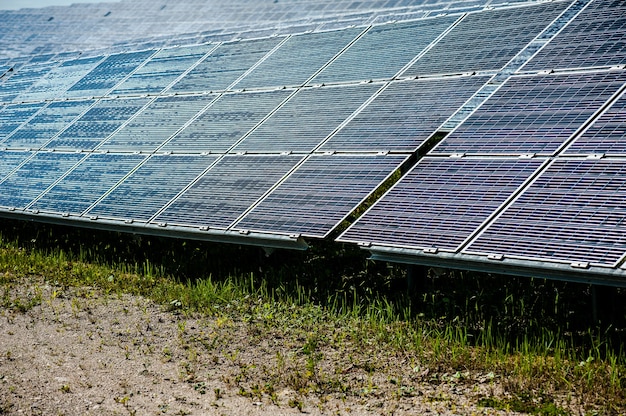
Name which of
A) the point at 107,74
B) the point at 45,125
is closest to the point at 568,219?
the point at 45,125

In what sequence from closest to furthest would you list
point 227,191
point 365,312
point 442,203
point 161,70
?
1. point 442,203
2. point 365,312
3. point 227,191
4. point 161,70

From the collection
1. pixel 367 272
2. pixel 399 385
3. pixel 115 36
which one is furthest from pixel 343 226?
pixel 115 36

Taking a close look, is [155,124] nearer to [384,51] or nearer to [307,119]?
[307,119]

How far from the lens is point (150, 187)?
13.6 metres

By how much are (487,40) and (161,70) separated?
7.68 metres

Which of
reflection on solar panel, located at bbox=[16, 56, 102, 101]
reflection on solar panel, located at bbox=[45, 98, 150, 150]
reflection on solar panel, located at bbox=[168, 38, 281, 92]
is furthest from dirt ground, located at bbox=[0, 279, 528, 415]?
reflection on solar panel, located at bbox=[16, 56, 102, 101]

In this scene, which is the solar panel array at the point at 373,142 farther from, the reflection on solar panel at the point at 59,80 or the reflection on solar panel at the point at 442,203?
the reflection on solar panel at the point at 59,80

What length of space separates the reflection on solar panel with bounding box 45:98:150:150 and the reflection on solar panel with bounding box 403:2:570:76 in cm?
605

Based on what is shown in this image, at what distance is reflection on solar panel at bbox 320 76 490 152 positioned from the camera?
463 inches

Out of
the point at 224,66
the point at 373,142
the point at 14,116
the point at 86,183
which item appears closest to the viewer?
the point at 373,142

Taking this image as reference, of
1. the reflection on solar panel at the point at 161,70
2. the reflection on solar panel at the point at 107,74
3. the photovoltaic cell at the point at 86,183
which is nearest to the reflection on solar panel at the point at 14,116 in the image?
the reflection on solar panel at the point at 107,74

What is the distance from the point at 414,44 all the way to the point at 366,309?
582cm

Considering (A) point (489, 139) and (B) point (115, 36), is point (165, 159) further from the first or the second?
(B) point (115, 36)

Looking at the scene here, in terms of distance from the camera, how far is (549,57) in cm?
1206
